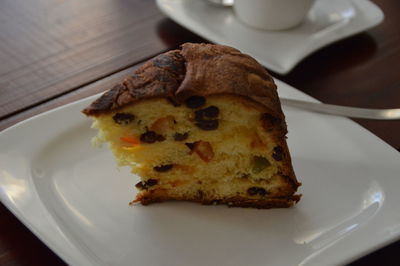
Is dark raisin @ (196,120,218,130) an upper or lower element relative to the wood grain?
upper

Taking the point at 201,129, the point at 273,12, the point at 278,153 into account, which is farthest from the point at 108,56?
the point at 278,153

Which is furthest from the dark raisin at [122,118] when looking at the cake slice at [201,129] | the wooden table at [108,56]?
the wooden table at [108,56]

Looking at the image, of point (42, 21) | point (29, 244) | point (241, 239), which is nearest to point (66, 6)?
point (42, 21)

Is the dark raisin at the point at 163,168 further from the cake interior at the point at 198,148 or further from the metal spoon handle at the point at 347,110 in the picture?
the metal spoon handle at the point at 347,110

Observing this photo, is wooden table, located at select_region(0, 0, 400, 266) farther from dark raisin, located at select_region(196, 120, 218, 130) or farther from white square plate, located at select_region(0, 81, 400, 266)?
dark raisin, located at select_region(196, 120, 218, 130)

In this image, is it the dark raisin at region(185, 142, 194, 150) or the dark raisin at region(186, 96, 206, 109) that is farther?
the dark raisin at region(185, 142, 194, 150)

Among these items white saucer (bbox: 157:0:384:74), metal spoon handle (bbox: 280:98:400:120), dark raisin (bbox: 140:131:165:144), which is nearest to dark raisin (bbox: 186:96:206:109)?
dark raisin (bbox: 140:131:165:144)

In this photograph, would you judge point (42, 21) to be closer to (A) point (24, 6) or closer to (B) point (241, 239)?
(A) point (24, 6)
